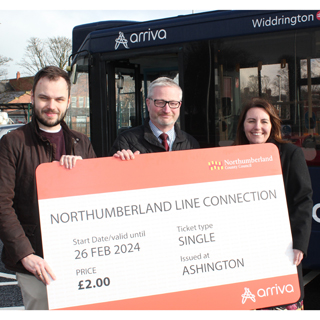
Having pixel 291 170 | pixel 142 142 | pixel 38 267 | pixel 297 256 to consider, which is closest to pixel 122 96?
pixel 142 142

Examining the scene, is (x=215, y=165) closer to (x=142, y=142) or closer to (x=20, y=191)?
(x=142, y=142)

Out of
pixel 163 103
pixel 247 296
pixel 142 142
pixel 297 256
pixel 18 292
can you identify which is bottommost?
pixel 18 292

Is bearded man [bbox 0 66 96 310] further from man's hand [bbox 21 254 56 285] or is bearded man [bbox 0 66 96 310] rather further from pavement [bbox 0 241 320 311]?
pavement [bbox 0 241 320 311]

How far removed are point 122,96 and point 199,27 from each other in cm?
146

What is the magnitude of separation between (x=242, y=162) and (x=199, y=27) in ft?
7.80

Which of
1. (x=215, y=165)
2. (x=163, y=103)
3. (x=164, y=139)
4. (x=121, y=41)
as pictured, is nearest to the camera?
(x=215, y=165)

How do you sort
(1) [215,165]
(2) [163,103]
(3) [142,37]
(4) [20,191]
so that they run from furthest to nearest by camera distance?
(3) [142,37], (2) [163,103], (1) [215,165], (4) [20,191]

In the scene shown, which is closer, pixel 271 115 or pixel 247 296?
pixel 247 296

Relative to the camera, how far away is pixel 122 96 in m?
4.94

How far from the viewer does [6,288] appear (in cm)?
427

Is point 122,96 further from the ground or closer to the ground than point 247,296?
further from the ground

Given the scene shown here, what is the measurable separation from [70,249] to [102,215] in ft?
0.87

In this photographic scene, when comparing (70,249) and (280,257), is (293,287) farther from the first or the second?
(70,249)

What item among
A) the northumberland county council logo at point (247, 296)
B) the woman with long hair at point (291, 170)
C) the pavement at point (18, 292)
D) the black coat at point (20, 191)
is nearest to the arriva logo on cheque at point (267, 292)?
the northumberland county council logo at point (247, 296)
